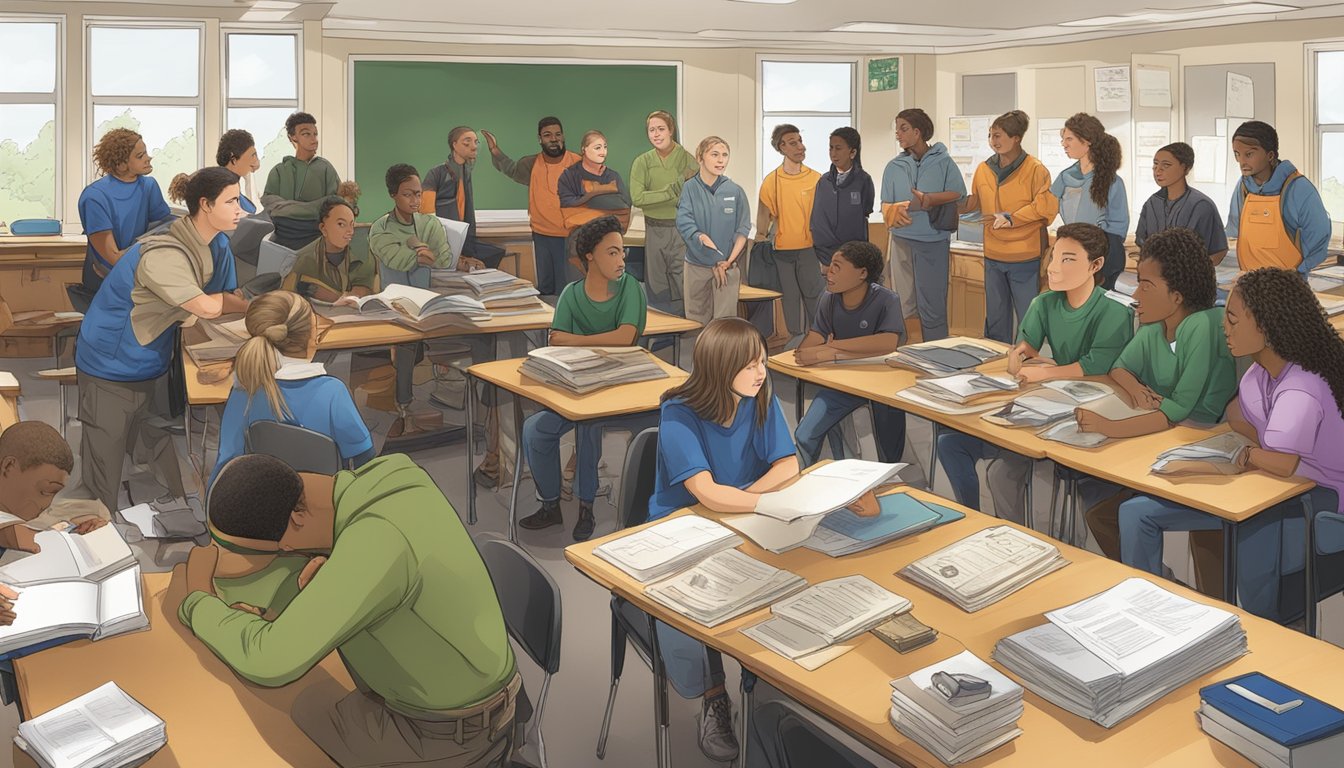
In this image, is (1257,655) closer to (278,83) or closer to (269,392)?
(269,392)

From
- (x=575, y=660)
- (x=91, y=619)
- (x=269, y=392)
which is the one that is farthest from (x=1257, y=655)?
(x=269, y=392)

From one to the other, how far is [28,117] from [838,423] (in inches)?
280

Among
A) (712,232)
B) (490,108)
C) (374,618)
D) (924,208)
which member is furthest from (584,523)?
(490,108)

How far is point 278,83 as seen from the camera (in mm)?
9281

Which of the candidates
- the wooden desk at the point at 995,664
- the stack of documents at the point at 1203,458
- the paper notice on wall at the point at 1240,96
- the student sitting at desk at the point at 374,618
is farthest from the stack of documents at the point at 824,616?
the paper notice on wall at the point at 1240,96

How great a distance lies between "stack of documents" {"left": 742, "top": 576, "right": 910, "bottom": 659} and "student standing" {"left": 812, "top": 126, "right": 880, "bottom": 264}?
5.43 metres

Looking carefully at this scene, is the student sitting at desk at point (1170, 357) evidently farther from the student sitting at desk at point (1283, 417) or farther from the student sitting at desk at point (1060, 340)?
the student sitting at desk at point (1283, 417)

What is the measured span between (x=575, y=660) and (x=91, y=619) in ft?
5.83

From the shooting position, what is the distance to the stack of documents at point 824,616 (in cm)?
248

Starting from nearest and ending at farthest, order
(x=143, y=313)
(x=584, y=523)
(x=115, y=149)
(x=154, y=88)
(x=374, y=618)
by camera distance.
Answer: (x=374, y=618), (x=143, y=313), (x=584, y=523), (x=115, y=149), (x=154, y=88)

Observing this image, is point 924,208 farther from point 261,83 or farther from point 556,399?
point 261,83

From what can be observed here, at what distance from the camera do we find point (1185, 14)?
8.45 metres

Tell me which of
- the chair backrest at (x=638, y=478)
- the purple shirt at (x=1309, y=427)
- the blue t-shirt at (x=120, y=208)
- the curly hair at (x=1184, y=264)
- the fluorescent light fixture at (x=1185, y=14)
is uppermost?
the fluorescent light fixture at (x=1185, y=14)

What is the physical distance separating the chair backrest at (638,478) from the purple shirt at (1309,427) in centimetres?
183
